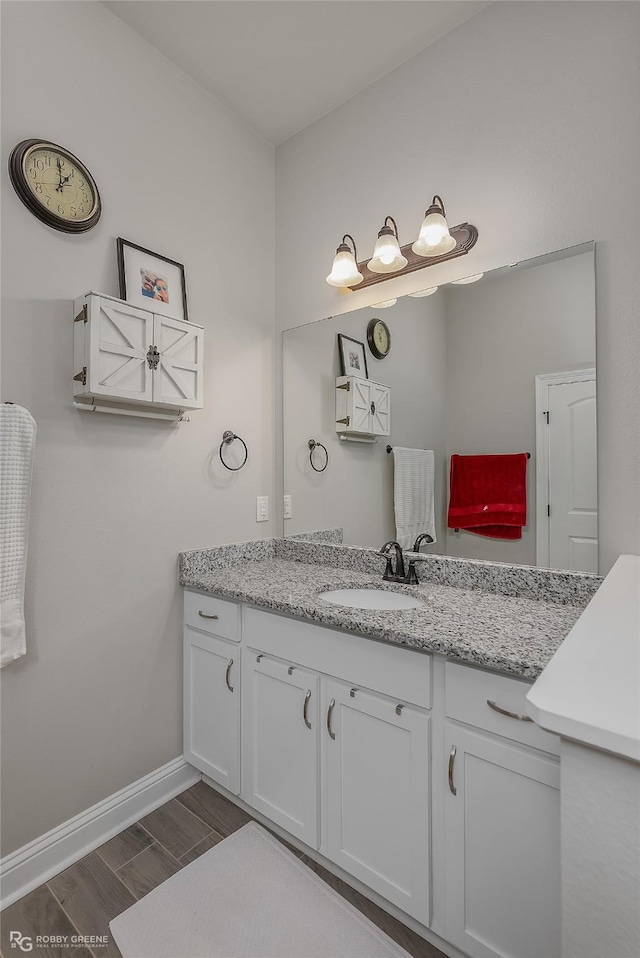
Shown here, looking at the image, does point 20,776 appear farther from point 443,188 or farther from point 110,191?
point 443,188

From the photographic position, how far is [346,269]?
1.94 m

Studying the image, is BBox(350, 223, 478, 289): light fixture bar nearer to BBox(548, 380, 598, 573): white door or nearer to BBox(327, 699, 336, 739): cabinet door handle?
BBox(548, 380, 598, 573): white door

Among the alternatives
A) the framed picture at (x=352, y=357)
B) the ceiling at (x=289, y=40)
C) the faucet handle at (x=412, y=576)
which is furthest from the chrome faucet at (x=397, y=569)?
the ceiling at (x=289, y=40)

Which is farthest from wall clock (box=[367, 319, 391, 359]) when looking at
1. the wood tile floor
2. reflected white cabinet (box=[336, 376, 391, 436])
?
the wood tile floor

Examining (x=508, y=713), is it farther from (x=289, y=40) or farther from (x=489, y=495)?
(x=289, y=40)

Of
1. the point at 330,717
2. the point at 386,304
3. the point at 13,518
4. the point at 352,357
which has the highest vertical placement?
the point at 386,304

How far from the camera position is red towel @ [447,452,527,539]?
5.42ft

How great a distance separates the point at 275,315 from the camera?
2.41 meters

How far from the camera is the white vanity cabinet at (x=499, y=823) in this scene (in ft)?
3.42

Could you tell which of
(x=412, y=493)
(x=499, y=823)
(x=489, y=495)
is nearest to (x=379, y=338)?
(x=412, y=493)

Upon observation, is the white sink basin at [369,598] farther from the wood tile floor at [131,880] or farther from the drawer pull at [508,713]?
the wood tile floor at [131,880]

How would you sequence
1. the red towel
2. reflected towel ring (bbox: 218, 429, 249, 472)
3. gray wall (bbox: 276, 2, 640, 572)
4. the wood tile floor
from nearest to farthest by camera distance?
the wood tile floor
gray wall (bbox: 276, 2, 640, 572)
the red towel
reflected towel ring (bbox: 218, 429, 249, 472)

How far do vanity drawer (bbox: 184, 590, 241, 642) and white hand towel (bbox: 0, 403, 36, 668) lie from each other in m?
0.64

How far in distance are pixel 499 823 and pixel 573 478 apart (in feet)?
3.29
